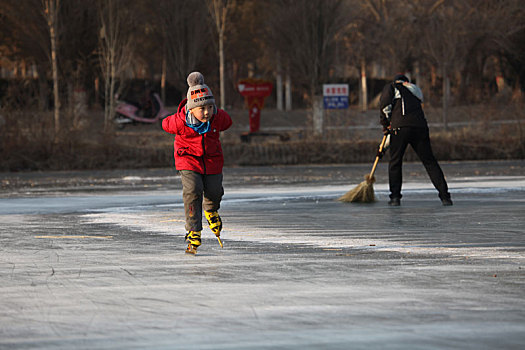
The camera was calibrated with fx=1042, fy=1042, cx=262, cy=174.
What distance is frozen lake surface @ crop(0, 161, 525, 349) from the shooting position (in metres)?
6.12

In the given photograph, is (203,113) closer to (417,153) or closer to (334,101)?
(417,153)

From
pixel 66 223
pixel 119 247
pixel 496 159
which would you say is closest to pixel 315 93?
pixel 496 159

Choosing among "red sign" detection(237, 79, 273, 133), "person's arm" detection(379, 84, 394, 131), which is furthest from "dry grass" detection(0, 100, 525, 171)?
"person's arm" detection(379, 84, 394, 131)

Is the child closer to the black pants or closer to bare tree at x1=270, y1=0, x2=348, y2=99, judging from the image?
the black pants

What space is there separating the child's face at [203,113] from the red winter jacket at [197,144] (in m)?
0.08

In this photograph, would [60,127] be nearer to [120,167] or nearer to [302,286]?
[120,167]

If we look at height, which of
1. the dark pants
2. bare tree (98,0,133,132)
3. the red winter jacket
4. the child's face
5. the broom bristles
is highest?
bare tree (98,0,133,132)

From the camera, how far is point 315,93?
38.7 m

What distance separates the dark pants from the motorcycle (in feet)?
141

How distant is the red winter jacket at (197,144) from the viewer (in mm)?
9773

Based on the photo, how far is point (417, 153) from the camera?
14.6m

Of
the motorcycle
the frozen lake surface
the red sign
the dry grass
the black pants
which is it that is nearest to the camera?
the frozen lake surface

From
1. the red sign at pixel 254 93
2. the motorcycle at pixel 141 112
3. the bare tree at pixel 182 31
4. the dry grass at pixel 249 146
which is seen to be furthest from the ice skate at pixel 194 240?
the motorcycle at pixel 141 112

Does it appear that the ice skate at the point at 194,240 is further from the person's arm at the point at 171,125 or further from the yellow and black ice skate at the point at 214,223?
the person's arm at the point at 171,125
